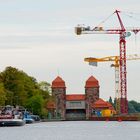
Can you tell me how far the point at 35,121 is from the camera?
7387 inches

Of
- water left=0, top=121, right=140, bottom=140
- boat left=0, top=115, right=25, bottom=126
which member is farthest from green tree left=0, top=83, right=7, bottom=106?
water left=0, top=121, right=140, bottom=140

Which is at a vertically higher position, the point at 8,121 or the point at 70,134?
the point at 8,121

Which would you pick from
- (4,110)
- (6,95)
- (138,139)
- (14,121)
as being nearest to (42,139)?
(138,139)

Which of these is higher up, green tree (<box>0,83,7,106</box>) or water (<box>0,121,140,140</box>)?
green tree (<box>0,83,7,106</box>)

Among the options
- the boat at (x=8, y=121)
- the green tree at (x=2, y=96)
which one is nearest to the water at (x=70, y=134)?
the boat at (x=8, y=121)

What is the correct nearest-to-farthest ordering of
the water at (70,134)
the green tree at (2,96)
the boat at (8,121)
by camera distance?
the water at (70,134)
the boat at (8,121)
the green tree at (2,96)

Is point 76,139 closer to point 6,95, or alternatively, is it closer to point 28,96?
point 6,95

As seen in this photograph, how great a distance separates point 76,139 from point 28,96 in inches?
4199

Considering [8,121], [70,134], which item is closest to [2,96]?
[8,121]

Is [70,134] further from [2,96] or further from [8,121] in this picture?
[2,96]

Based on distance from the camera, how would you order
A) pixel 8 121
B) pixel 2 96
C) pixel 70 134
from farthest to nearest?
→ pixel 2 96 → pixel 8 121 → pixel 70 134

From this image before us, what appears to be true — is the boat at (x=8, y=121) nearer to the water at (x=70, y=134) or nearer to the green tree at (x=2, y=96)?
the water at (x=70, y=134)

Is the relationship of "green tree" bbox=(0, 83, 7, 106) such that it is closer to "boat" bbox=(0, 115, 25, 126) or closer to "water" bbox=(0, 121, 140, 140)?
"boat" bbox=(0, 115, 25, 126)

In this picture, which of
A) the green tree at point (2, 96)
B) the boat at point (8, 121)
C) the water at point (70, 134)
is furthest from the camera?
the green tree at point (2, 96)
